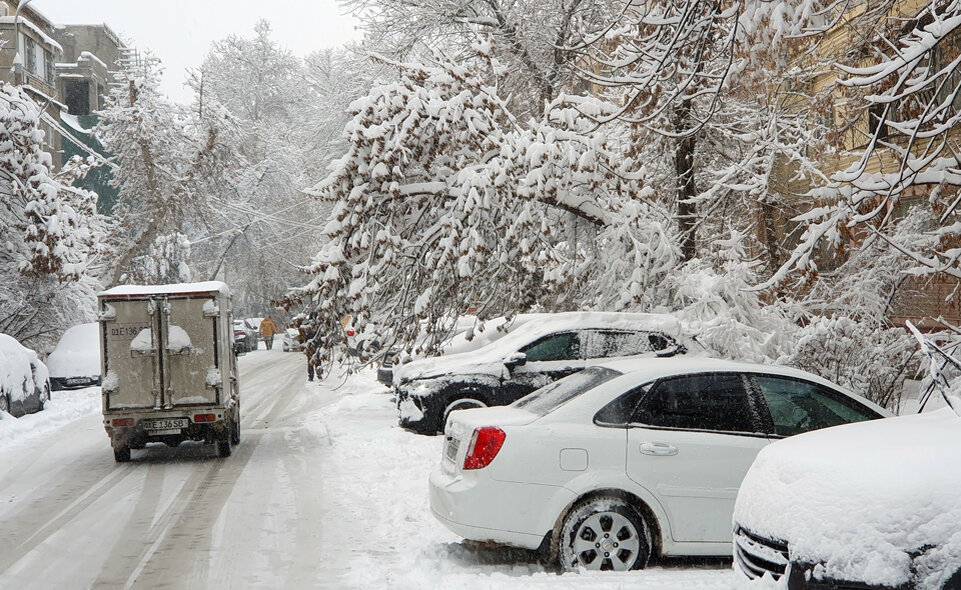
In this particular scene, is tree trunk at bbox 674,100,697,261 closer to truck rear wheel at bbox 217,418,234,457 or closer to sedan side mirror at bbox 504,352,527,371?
sedan side mirror at bbox 504,352,527,371

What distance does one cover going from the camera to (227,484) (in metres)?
Answer: 10.6

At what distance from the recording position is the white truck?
1219 cm

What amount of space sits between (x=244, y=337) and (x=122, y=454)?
3064cm

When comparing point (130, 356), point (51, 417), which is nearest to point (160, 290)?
point (130, 356)

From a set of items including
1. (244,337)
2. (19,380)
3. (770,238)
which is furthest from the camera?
(244,337)

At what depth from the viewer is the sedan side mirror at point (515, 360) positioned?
40.8 ft

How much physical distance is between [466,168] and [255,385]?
15.2 meters

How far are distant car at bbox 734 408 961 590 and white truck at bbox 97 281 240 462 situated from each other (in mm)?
9368

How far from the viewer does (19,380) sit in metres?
17.3

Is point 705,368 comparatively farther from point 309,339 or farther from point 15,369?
point 15,369

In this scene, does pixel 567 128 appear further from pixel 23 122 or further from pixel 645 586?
pixel 23 122

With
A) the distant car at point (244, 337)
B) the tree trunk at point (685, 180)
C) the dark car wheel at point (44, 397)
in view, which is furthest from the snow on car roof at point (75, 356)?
the distant car at point (244, 337)

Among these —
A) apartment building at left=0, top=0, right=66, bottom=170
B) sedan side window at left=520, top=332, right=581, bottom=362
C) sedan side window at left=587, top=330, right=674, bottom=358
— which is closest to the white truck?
sedan side window at left=520, top=332, right=581, bottom=362

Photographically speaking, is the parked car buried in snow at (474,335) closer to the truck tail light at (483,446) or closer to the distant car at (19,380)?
the truck tail light at (483,446)
